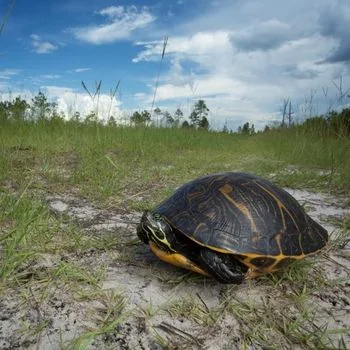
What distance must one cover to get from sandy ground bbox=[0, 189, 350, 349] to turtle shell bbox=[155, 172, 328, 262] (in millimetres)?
223

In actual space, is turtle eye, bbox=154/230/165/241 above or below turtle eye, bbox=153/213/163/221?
below

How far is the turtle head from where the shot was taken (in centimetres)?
177

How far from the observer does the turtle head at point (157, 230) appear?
1766mm

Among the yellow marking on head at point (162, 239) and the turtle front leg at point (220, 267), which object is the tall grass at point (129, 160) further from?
the turtle front leg at point (220, 267)

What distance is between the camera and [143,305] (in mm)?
1576

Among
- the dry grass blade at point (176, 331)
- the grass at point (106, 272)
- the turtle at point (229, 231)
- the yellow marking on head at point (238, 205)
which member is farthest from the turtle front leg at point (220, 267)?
the dry grass blade at point (176, 331)

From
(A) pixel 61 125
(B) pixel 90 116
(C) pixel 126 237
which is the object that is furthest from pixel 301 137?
(C) pixel 126 237

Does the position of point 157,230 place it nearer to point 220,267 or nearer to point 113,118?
point 220,267

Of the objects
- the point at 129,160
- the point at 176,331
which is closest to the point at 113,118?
the point at 129,160

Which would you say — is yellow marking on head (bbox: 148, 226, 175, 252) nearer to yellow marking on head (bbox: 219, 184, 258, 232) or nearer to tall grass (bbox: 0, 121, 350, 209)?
yellow marking on head (bbox: 219, 184, 258, 232)

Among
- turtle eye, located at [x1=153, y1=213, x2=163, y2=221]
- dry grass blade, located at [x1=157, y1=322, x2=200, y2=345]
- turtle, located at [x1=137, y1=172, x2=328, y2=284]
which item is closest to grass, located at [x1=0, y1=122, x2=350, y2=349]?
dry grass blade, located at [x1=157, y1=322, x2=200, y2=345]

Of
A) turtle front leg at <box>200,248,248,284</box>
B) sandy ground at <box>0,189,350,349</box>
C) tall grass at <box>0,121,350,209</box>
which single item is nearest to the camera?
sandy ground at <box>0,189,350,349</box>

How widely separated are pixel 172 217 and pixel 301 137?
6105mm

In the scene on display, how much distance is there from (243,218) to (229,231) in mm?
119
